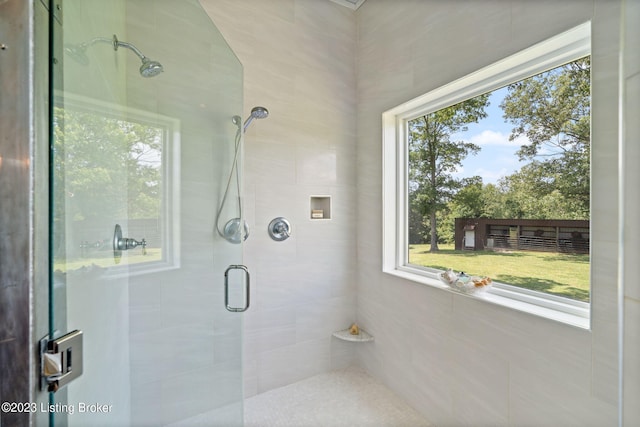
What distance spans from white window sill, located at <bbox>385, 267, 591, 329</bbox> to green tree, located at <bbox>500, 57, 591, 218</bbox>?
0.38 metres

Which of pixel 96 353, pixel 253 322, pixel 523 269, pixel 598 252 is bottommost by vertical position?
pixel 253 322

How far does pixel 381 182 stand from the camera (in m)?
2.05

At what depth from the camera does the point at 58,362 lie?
53 centimetres

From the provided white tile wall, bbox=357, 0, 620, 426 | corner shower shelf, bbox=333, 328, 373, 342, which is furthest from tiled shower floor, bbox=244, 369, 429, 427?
corner shower shelf, bbox=333, 328, 373, 342

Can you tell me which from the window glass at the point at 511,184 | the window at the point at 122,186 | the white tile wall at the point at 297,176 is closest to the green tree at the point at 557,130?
the window glass at the point at 511,184

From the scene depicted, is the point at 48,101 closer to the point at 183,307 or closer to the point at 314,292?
the point at 183,307

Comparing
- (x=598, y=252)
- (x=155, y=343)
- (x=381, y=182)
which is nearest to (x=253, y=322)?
(x=155, y=343)

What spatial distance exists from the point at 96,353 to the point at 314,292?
142 centimetres

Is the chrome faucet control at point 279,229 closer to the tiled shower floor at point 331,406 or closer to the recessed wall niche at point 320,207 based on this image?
the recessed wall niche at point 320,207

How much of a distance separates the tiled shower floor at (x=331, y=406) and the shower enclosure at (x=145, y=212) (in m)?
0.39

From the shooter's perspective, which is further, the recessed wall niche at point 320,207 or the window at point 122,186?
the recessed wall niche at point 320,207

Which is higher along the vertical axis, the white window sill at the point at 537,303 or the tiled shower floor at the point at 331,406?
the white window sill at the point at 537,303

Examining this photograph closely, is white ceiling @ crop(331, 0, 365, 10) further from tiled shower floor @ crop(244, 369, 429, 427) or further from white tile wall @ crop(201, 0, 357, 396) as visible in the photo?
tiled shower floor @ crop(244, 369, 429, 427)

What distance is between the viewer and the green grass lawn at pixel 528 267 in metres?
1.25
